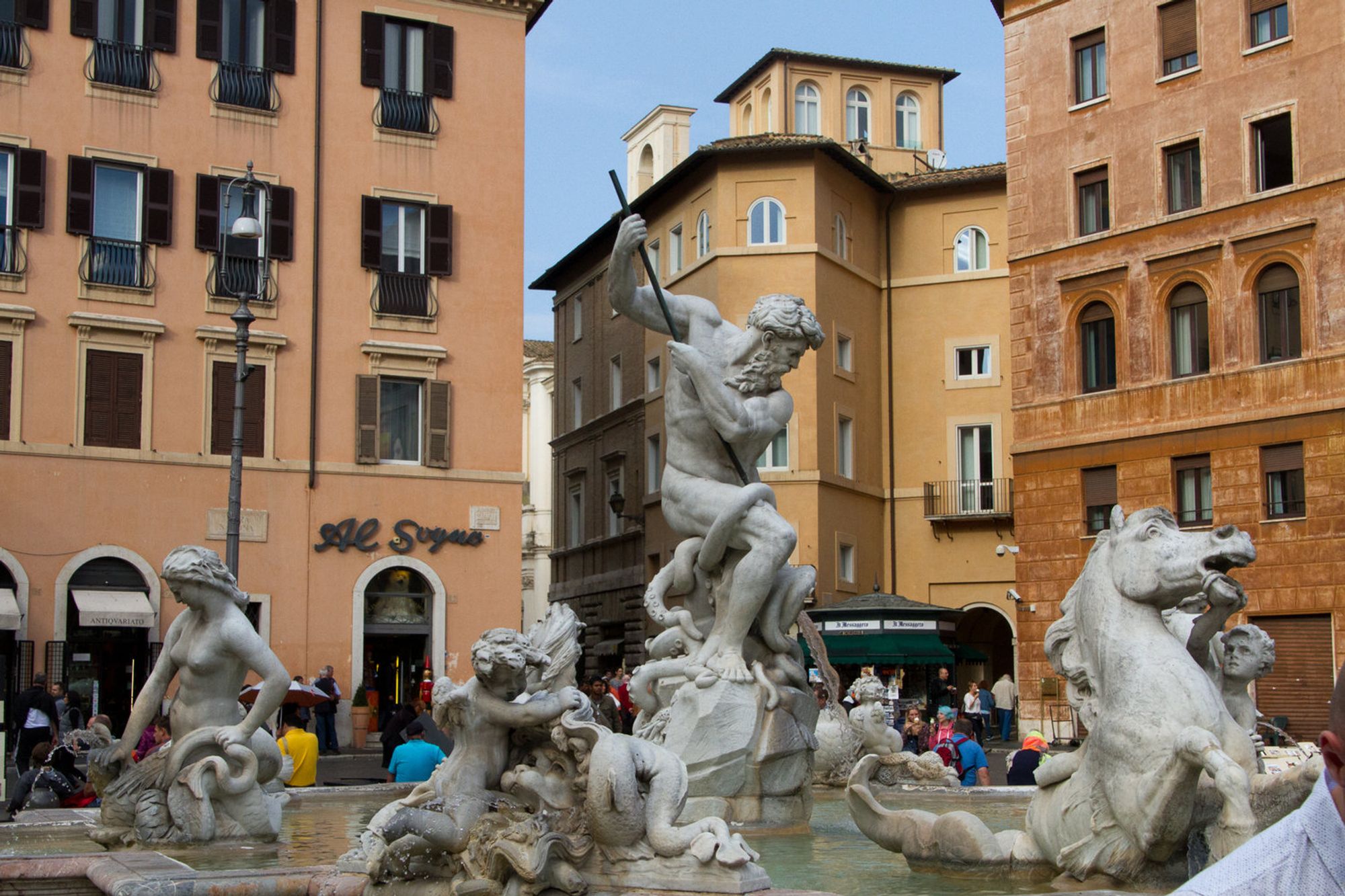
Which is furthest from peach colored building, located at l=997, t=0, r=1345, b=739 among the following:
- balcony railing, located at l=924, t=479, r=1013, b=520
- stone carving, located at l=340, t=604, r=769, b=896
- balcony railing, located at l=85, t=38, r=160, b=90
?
stone carving, located at l=340, t=604, r=769, b=896

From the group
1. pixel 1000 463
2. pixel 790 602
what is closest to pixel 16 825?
pixel 790 602

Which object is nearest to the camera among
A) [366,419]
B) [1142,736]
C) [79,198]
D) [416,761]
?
[1142,736]

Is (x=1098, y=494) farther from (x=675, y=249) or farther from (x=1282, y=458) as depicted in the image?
(x=675, y=249)

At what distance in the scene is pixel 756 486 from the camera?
311 inches

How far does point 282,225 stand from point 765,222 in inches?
569

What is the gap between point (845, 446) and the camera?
4412 centimetres

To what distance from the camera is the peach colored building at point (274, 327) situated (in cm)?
3005

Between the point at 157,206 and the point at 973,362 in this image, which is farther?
the point at 973,362

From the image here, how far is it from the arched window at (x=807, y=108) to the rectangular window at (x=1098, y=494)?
19.8m

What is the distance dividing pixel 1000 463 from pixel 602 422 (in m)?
12.8

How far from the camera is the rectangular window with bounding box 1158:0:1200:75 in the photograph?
33594mm

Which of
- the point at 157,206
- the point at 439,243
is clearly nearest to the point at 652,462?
the point at 439,243

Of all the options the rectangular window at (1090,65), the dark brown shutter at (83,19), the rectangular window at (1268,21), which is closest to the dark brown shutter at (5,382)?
the dark brown shutter at (83,19)

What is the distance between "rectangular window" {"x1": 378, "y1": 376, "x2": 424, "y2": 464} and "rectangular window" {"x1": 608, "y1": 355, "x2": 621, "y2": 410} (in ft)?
54.6
